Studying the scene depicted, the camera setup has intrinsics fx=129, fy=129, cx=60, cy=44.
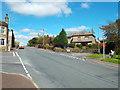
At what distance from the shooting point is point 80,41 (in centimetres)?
5384

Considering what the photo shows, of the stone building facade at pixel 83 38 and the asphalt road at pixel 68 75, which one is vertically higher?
→ the stone building facade at pixel 83 38

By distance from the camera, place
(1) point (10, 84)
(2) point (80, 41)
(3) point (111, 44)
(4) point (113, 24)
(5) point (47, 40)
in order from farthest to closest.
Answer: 1. (5) point (47, 40)
2. (2) point (80, 41)
3. (3) point (111, 44)
4. (4) point (113, 24)
5. (1) point (10, 84)

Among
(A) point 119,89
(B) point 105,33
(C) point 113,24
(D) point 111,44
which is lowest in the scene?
(A) point 119,89

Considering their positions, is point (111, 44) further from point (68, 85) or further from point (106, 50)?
point (68, 85)

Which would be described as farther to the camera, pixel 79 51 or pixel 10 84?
pixel 79 51

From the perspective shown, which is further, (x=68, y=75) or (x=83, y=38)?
(x=83, y=38)

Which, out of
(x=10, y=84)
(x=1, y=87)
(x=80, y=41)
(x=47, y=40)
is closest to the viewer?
(x=1, y=87)

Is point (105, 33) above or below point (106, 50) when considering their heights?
above

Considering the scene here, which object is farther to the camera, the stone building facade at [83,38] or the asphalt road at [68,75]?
the stone building facade at [83,38]

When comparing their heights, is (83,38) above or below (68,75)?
above

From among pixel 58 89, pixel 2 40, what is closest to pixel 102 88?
pixel 58 89

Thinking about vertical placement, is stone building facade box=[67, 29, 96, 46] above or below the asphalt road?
above

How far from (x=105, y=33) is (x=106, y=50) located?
5.10 meters

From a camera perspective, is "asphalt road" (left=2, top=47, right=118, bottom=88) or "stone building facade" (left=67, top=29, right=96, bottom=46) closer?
"asphalt road" (left=2, top=47, right=118, bottom=88)
